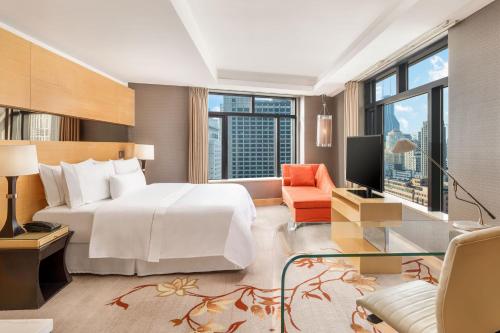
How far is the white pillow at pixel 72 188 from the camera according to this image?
9.00 feet

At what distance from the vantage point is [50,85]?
2990mm

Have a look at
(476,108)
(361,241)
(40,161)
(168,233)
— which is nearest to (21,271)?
(168,233)

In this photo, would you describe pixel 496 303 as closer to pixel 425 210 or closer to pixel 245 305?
pixel 245 305

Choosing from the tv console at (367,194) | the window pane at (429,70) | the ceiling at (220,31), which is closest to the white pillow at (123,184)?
the ceiling at (220,31)

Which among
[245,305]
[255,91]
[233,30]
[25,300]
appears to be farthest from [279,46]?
[25,300]

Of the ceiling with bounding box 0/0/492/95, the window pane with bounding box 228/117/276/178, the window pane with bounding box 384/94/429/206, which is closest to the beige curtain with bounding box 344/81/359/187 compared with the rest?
the ceiling with bounding box 0/0/492/95

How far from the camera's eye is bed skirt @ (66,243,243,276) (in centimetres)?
266

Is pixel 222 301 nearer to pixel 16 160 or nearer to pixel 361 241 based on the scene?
pixel 361 241

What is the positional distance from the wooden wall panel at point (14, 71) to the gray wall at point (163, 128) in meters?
2.42

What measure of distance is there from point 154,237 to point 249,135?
12.8 feet

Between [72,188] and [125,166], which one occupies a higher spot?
[125,166]

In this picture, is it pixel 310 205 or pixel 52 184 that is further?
pixel 310 205

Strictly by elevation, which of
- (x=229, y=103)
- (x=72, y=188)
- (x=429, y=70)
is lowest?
(x=72, y=188)

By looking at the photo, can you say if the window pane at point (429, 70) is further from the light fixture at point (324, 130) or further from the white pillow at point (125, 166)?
the white pillow at point (125, 166)
